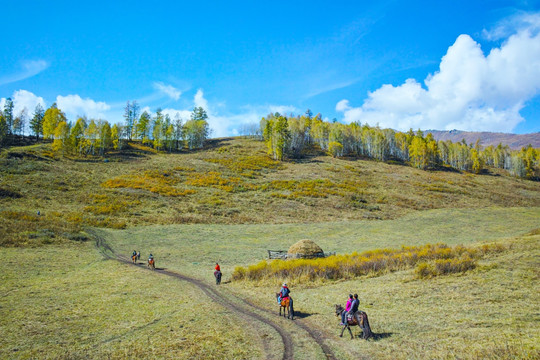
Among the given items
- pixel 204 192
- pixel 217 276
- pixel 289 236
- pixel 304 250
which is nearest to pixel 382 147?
pixel 204 192

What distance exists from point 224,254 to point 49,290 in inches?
715

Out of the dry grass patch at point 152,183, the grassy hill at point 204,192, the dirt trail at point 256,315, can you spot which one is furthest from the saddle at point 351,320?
the dry grass patch at point 152,183

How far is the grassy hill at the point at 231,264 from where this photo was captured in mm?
11539

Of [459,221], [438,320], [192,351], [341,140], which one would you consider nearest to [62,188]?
[192,351]

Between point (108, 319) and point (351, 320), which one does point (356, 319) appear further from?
point (108, 319)

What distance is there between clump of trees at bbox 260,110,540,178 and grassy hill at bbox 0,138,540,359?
105ft

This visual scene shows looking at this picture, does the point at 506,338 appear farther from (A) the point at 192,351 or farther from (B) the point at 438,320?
(A) the point at 192,351

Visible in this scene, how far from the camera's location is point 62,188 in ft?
197

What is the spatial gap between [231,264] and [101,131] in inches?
3674

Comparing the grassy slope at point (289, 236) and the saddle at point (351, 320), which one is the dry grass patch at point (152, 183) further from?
the saddle at point (351, 320)

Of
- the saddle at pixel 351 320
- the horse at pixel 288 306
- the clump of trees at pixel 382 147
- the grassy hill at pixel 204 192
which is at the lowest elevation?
the horse at pixel 288 306

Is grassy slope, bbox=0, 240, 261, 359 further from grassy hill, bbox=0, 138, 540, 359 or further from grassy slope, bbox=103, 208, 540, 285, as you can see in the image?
grassy slope, bbox=103, 208, 540, 285

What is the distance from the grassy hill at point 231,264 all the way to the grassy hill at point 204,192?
481 mm

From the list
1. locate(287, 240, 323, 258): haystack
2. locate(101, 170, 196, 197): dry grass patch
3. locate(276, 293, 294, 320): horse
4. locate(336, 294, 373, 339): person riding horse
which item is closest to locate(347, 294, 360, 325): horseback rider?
locate(336, 294, 373, 339): person riding horse
